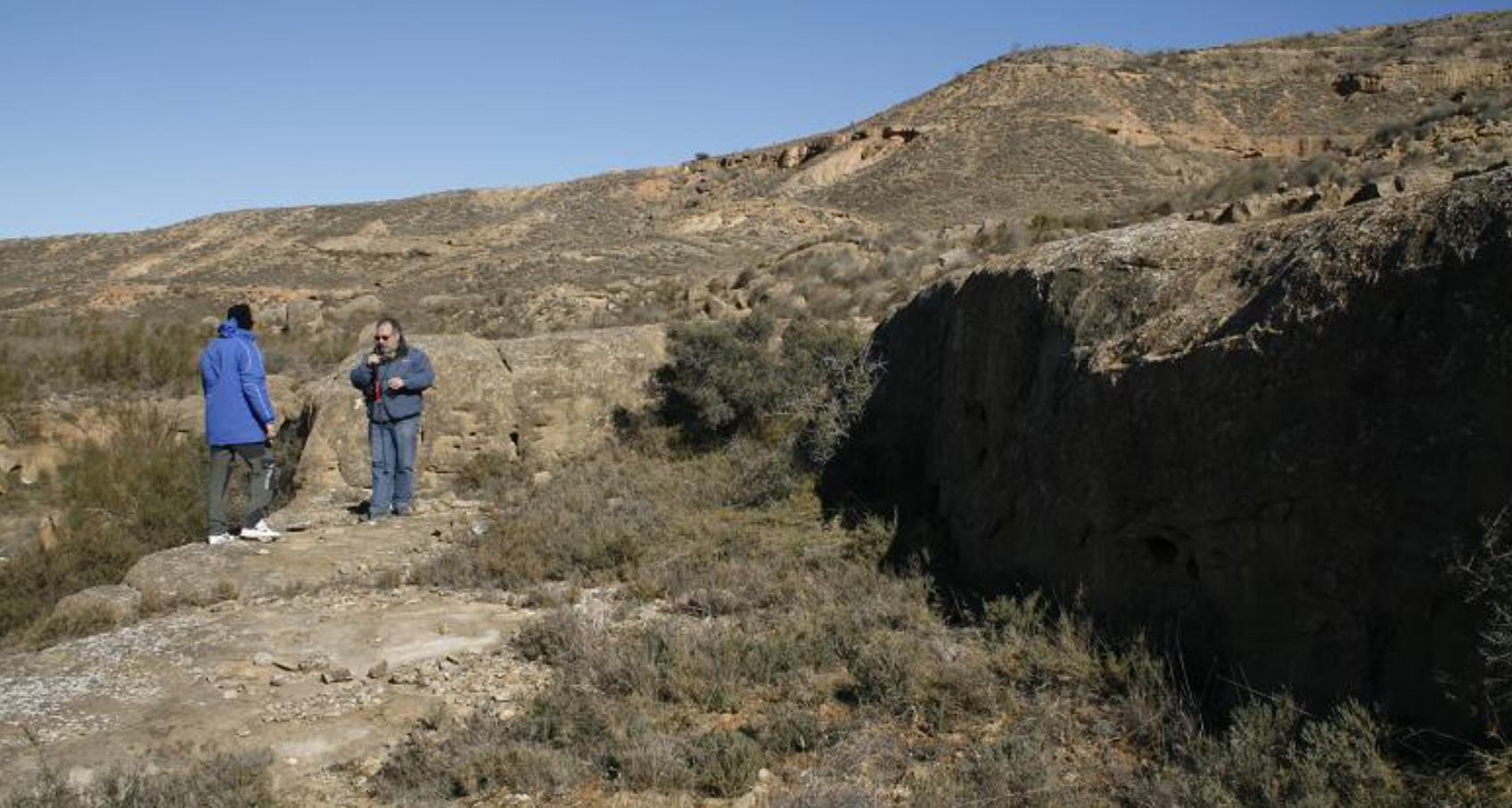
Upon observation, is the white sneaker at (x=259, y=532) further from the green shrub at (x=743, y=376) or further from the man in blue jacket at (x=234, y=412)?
the green shrub at (x=743, y=376)

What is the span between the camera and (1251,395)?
4078 mm

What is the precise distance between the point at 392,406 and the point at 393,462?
0.65 m

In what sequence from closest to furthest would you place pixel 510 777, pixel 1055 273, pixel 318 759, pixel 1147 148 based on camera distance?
pixel 510 777 → pixel 318 759 → pixel 1055 273 → pixel 1147 148

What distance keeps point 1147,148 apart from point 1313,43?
14.4 m

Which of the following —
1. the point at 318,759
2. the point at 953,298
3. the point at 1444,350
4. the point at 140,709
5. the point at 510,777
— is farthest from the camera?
the point at 953,298

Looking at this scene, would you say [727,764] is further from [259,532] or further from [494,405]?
[494,405]

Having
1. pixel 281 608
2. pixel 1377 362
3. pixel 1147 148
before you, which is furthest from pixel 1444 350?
pixel 1147 148

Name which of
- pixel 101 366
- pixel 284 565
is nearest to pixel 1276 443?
pixel 284 565

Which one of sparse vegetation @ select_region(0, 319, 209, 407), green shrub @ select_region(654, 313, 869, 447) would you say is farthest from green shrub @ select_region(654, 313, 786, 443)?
sparse vegetation @ select_region(0, 319, 209, 407)

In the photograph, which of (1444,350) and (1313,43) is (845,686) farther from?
(1313,43)

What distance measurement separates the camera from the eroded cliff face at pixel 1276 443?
11.1ft

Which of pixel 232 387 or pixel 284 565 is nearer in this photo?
pixel 284 565

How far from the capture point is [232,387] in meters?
7.67

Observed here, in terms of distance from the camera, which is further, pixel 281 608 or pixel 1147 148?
pixel 1147 148
